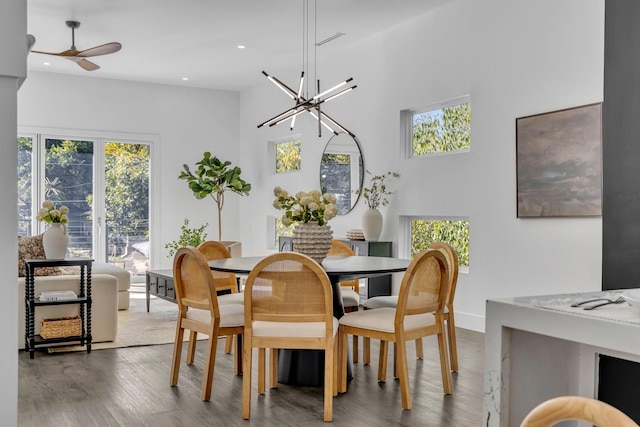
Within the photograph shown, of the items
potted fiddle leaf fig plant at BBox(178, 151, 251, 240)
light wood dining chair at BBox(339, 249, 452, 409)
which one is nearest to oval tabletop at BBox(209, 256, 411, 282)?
light wood dining chair at BBox(339, 249, 452, 409)

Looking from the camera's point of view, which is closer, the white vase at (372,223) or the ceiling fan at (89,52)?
the ceiling fan at (89,52)

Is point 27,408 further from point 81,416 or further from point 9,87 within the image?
point 9,87

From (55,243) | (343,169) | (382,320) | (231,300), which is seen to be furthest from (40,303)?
(343,169)

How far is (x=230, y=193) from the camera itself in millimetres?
9781

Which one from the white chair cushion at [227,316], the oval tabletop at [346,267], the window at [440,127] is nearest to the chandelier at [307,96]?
the window at [440,127]

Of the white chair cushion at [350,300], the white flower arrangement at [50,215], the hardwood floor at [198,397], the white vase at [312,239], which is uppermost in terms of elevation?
the white flower arrangement at [50,215]

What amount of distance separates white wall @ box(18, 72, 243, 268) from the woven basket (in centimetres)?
451

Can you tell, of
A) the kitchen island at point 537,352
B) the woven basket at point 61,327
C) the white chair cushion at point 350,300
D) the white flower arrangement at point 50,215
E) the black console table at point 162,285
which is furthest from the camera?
the black console table at point 162,285

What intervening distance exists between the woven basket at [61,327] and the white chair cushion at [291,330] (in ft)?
7.06

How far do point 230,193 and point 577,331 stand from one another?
8.70 metres

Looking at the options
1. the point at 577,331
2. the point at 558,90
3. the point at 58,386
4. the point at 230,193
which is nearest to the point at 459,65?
the point at 558,90

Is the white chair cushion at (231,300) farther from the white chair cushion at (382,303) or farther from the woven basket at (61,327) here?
the woven basket at (61,327)

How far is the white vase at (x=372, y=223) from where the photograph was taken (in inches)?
245

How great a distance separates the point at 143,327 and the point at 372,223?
7.98ft
